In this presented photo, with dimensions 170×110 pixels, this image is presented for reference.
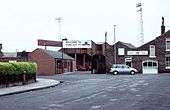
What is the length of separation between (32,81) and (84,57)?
58442 mm

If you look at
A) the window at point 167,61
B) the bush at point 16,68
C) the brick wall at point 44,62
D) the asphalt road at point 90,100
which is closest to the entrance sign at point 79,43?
the brick wall at point 44,62

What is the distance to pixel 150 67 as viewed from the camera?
79500 mm

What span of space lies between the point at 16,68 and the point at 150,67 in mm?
46027

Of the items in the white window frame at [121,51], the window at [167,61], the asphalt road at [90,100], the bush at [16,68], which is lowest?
the asphalt road at [90,100]

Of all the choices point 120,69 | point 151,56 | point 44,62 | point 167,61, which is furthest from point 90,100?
point 151,56

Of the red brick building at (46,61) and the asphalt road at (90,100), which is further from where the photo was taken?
the red brick building at (46,61)

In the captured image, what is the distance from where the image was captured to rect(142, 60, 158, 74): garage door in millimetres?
79125

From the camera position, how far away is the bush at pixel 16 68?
34.4 m

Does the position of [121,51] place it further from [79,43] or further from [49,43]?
[49,43]

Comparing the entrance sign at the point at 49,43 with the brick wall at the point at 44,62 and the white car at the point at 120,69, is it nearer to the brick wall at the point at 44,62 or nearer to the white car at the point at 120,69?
the brick wall at the point at 44,62

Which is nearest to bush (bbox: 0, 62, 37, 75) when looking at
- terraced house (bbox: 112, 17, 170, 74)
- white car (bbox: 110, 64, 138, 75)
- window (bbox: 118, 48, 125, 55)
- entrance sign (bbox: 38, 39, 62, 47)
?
white car (bbox: 110, 64, 138, 75)

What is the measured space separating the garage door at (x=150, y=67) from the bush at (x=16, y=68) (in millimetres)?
40025

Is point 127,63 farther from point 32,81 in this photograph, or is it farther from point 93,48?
point 32,81

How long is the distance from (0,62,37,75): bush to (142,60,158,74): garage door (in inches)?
1576
